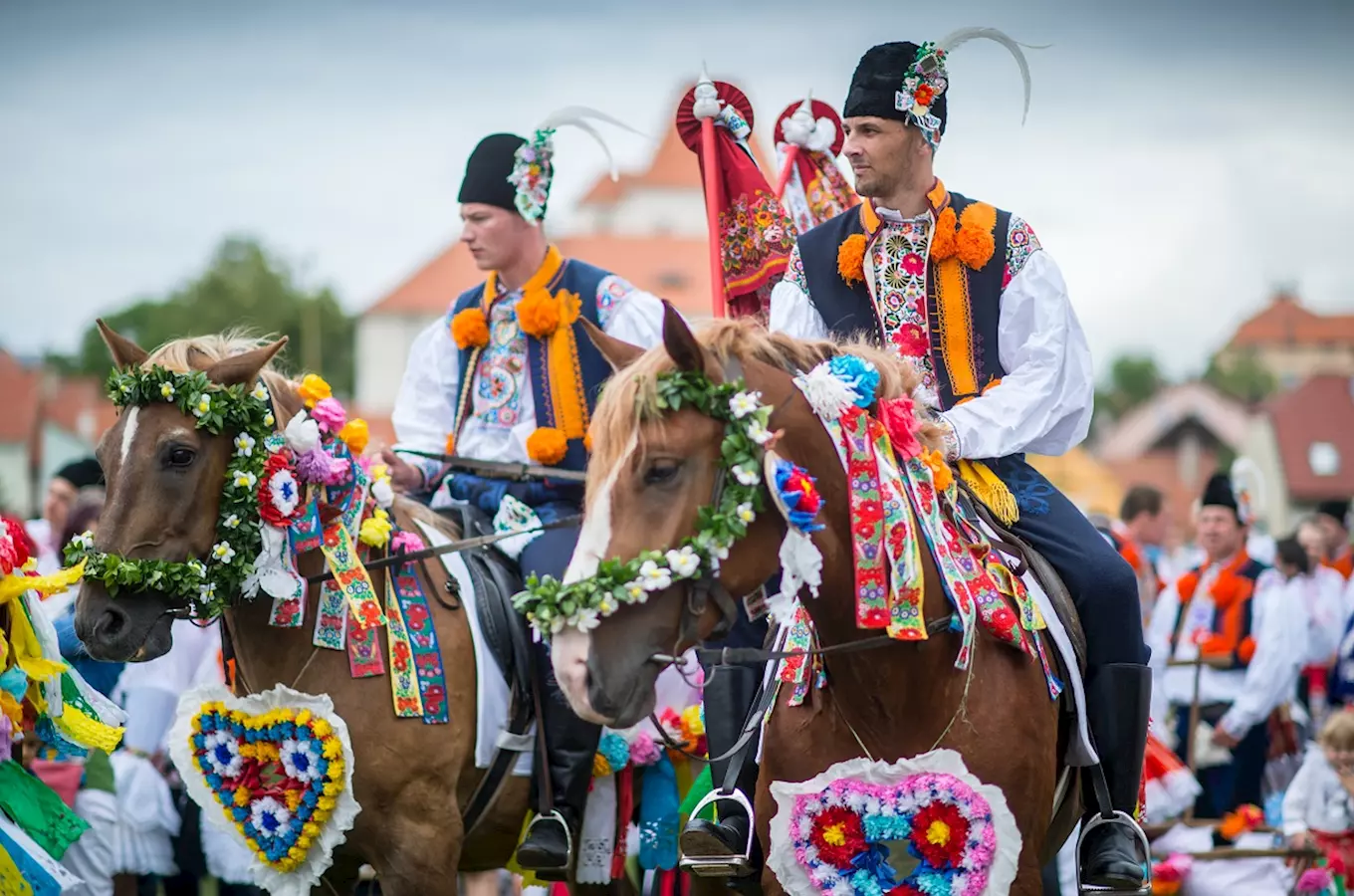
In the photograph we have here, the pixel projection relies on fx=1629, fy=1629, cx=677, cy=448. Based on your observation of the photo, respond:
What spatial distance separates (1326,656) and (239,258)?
8347 cm

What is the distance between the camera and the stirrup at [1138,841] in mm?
5098

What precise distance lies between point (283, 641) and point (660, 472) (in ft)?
8.15

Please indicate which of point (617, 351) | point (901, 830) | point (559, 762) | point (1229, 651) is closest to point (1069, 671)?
point (901, 830)

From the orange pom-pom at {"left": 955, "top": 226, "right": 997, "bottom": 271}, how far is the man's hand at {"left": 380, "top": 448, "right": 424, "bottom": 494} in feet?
9.30

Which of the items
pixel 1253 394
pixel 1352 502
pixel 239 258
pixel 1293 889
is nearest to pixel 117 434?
pixel 1293 889

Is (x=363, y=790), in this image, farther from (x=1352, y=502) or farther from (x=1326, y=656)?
(x=1352, y=502)

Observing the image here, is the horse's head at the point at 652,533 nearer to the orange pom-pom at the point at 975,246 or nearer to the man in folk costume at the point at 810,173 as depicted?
the orange pom-pom at the point at 975,246

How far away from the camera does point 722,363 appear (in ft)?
14.2

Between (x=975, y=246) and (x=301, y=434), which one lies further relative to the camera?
(x=301, y=434)

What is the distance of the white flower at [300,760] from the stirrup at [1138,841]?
105 inches

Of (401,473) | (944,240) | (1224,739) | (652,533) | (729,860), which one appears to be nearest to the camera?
(652,533)

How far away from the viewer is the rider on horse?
205 inches

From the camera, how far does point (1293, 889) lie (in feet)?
31.6

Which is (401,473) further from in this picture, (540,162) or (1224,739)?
(1224,739)
